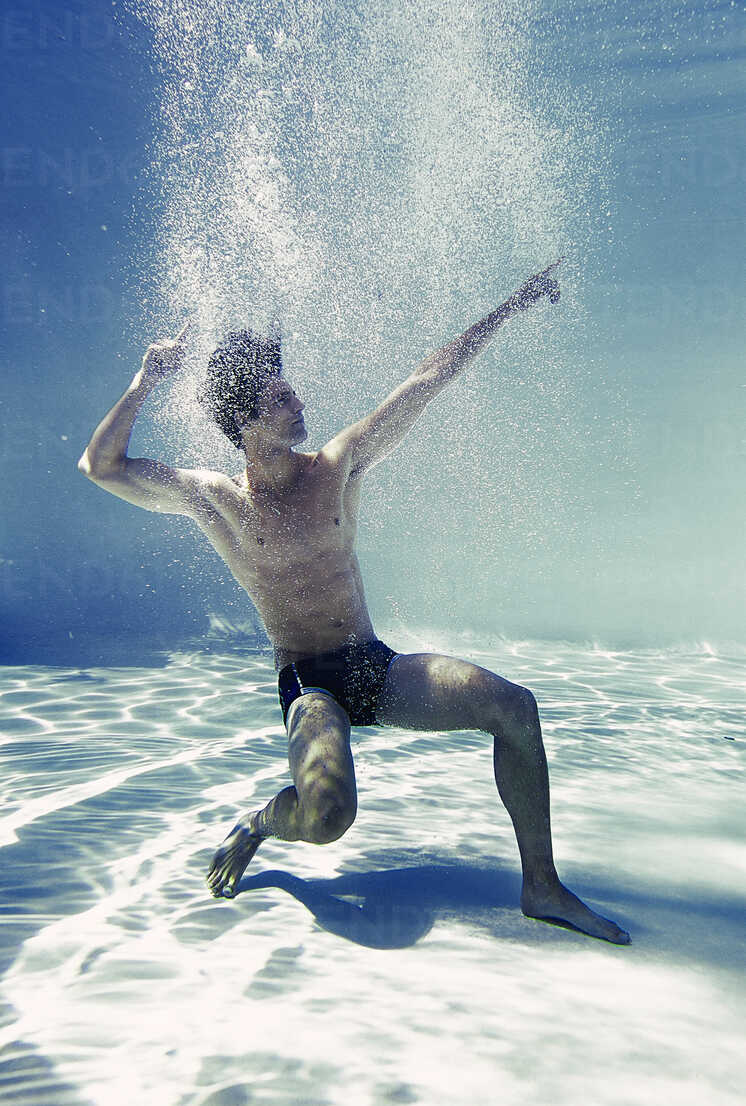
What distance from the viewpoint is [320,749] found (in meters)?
2.38

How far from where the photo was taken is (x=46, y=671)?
9.83 m

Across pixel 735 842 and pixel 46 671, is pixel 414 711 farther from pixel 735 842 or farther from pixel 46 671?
pixel 46 671

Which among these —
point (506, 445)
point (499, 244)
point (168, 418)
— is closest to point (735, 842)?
point (499, 244)

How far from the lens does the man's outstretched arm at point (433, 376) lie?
2.92 metres

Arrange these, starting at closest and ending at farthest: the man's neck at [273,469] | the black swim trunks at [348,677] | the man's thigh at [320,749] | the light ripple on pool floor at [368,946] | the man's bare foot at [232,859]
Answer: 1. the light ripple on pool floor at [368,946]
2. the man's thigh at [320,749]
3. the man's bare foot at [232,859]
4. the black swim trunks at [348,677]
5. the man's neck at [273,469]

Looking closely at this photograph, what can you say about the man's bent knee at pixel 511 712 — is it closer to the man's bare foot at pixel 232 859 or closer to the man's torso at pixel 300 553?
the man's torso at pixel 300 553

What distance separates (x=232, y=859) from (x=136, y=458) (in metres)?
1.70

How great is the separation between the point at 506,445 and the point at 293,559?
32088 mm

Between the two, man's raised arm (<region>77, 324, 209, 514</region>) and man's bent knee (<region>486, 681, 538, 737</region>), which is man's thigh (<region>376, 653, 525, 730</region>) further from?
man's raised arm (<region>77, 324, 209, 514</region>)

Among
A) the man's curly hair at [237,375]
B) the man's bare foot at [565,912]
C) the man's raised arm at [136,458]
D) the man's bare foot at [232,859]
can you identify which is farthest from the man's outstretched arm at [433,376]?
the man's bare foot at [565,912]

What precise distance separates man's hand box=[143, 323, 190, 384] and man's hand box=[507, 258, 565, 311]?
145cm

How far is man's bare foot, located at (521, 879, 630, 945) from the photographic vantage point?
2.17 m

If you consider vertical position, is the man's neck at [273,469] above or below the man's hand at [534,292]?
below

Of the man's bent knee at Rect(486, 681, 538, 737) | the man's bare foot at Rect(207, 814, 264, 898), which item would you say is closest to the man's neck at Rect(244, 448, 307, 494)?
the man's bent knee at Rect(486, 681, 538, 737)
